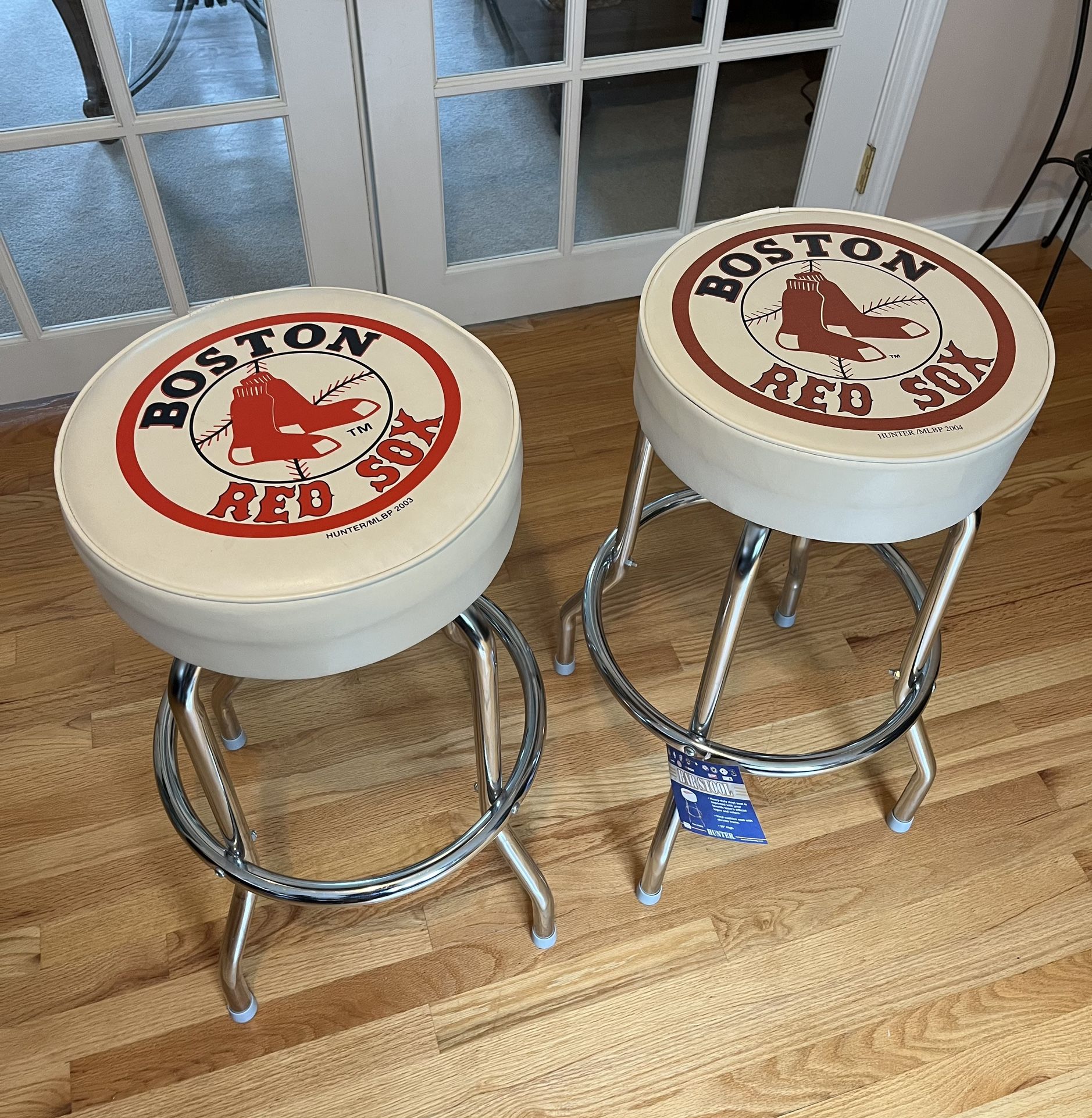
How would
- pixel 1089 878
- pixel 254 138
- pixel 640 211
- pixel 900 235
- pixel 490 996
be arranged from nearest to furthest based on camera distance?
pixel 900 235 < pixel 490 996 < pixel 1089 878 < pixel 254 138 < pixel 640 211

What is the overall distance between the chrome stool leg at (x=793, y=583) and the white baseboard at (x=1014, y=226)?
3.28ft

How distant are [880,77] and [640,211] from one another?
0.51 metres

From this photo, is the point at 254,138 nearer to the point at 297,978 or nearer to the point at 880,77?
the point at 880,77

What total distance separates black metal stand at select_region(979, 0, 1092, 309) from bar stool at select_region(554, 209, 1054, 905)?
3.48 feet

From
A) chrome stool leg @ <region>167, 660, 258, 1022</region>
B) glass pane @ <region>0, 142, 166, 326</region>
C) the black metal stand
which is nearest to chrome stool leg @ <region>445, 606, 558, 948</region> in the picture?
chrome stool leg @ <region>167, 660, 258, 1022</region>

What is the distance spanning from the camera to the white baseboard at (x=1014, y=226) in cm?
229

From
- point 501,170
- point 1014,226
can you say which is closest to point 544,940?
point 501,170

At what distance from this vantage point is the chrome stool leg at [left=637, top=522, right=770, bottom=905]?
106 cm

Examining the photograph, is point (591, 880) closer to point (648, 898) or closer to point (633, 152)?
point (648, 898)

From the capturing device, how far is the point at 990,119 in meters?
2.10

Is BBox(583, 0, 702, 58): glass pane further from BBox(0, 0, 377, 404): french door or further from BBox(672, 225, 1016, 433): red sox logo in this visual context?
BBox(672, 225, 1016, 433): red sox logo

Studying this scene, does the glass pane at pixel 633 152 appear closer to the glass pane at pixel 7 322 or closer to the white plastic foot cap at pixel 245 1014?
the glass pane at pixel 7 322

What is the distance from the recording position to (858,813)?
150 cm


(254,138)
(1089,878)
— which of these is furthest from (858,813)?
(254,138)
